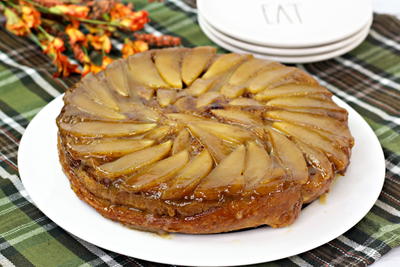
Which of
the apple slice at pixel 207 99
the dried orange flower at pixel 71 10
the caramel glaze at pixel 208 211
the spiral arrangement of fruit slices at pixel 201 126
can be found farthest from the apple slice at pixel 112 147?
the dried orange flower at pixel 71 10

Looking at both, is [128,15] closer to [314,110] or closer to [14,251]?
[314,110]

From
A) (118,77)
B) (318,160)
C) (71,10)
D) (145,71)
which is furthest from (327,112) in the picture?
(71,10)

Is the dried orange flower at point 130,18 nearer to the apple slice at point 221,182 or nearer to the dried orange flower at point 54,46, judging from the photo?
the dried orange flower at point 54,46

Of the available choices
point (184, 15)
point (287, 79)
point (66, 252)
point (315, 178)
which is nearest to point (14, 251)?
point (66, 252)

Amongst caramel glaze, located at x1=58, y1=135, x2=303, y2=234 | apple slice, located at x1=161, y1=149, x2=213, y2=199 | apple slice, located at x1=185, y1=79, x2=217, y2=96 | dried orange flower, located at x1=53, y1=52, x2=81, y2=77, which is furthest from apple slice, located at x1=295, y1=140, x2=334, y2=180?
dried orange flower, located at x1=53, y1=52, x2=81, y2=77

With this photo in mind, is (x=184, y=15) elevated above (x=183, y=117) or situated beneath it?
situated beneath

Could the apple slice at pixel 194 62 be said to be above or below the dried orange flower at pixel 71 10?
below

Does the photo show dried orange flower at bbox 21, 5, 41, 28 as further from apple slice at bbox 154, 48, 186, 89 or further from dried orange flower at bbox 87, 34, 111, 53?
apple slice at bbox 154, 48, 186, 89
